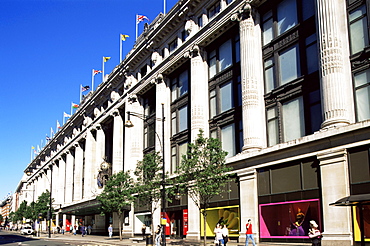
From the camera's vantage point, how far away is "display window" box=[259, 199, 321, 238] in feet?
84.9

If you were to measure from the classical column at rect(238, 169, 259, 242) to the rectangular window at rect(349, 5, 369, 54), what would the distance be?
11.2 metres

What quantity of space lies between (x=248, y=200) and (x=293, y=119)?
6901 millimetres

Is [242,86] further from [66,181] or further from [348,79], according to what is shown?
[66,181]

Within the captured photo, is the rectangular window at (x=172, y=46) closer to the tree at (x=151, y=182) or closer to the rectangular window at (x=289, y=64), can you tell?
the tree at (x=151, y=182)

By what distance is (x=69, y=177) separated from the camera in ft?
278

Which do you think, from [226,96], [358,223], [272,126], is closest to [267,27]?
[226,96]

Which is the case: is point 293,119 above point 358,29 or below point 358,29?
below

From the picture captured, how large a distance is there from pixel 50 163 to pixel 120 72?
5456cm

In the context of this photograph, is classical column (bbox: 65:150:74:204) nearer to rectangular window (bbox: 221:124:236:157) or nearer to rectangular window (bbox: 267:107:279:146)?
rectangular window (bbox: 221:124:236:157)

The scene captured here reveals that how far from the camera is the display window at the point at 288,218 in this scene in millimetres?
25875

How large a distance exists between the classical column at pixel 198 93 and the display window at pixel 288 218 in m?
11.1

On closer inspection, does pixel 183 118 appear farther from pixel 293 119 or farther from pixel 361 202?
pixel 361 202

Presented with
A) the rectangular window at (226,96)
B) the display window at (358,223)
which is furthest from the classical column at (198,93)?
the display window at (358,223)

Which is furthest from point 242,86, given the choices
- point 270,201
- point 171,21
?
point 171,21
